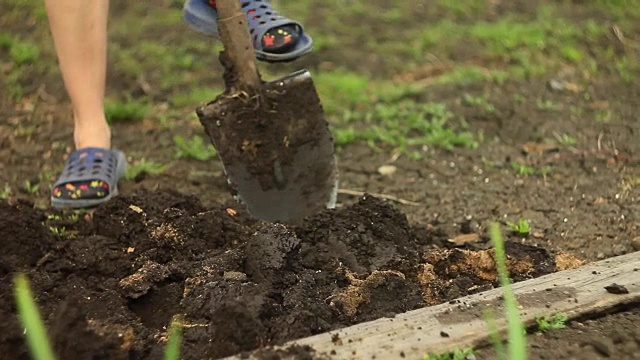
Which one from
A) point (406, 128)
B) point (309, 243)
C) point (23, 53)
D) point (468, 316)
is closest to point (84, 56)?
point (309, 243)

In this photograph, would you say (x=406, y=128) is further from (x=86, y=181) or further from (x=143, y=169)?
(x=86, y=181)

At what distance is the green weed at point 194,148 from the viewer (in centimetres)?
349

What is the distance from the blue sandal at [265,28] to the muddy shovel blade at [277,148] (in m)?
0.23

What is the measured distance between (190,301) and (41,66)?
289cm

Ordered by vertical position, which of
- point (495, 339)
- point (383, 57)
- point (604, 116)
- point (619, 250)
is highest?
point (495, 339)

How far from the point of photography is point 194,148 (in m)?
3.54

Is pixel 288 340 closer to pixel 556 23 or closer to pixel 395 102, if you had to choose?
pixel 395 102

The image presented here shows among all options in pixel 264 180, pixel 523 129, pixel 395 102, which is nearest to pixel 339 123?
pixel 395 102

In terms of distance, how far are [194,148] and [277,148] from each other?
868 millimetres

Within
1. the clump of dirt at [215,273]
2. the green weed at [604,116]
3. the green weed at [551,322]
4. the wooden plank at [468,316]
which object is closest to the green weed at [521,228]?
the clump of dirt at [215,273]

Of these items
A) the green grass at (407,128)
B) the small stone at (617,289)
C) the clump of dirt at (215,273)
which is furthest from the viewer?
the green grass at (407,128)

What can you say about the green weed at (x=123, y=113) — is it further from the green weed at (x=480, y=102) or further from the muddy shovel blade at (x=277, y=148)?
the green weed at (x=480, y=102)

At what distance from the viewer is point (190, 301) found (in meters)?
2.07

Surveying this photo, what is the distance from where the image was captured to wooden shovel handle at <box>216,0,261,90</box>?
2.63 metres
